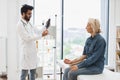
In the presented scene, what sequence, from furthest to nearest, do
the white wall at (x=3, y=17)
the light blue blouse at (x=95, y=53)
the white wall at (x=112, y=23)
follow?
the white wall at (x=112, y=23) → the white wall at (x=3, y=17) → the light blue blouse at (x=95, y=53)

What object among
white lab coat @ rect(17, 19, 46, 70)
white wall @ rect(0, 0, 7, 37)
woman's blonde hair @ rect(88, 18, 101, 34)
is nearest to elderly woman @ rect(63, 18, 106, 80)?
woman's blonde hair @ rect(88, 18, 101, 34)

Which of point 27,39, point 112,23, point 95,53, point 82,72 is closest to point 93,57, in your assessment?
point 95,53

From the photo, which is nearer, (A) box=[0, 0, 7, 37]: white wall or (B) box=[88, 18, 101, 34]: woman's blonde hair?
(B) box=[88, 18, 101, 34]: woman's blonde hair

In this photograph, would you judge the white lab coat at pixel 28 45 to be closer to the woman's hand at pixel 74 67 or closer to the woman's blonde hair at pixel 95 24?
the woman's hand at pixel 74 67

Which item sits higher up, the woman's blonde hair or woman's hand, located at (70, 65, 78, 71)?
the woman's blonde hair

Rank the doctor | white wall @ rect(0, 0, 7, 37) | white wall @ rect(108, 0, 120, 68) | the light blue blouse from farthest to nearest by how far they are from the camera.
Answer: white wall @ rect(108, 0, 120, 68) → white wall @ rect(0, 0, 7, 37) → the doctor → the light blue blouse

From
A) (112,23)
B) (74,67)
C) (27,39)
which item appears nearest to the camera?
(74,67)

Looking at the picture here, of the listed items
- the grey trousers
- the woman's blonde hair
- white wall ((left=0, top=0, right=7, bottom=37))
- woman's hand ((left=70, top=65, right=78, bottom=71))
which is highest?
white wall ((left=0, top=0, right=7, bottom=37))

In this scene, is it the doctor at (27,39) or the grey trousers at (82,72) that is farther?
the doctor at (27,39)

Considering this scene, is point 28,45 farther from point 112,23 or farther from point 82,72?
point 112,23

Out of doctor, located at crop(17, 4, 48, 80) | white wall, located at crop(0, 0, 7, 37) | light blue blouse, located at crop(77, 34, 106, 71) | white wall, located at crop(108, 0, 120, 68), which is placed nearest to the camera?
light blue blouse, located at crop(77, 34, 106, 71)

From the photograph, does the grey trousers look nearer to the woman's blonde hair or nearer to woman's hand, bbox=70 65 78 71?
woman's hand, bbox=70 65 78 71

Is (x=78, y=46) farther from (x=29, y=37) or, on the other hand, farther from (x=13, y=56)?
(x=29, y=37)

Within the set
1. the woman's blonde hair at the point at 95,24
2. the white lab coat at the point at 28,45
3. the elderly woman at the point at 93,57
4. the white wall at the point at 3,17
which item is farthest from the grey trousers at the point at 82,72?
the white wall at the point at 3,17
